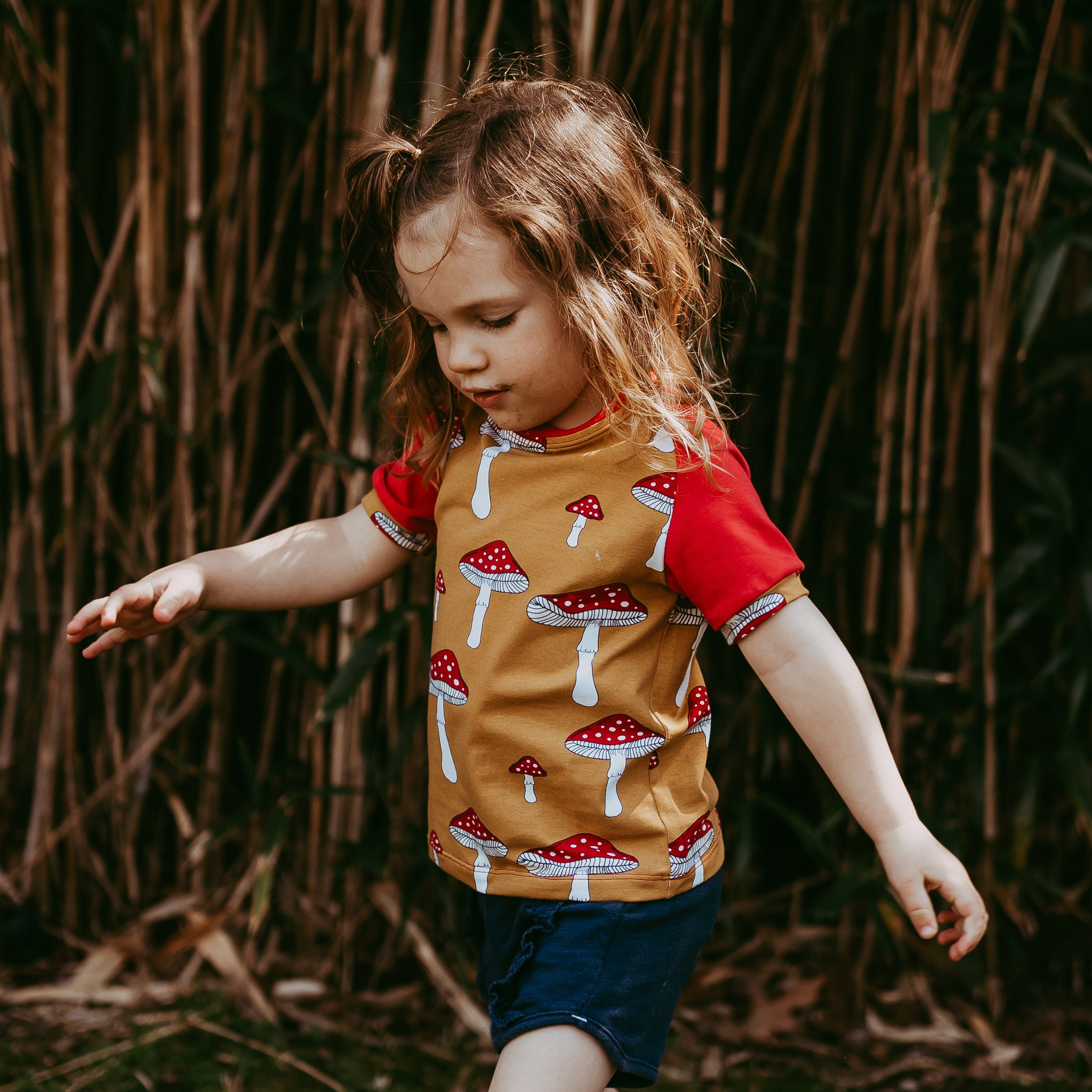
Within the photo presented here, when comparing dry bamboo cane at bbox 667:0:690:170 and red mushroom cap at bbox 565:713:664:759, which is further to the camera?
dry bamboo cane at bbox 667:0:690:170

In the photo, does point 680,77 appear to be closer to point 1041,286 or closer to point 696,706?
point 1041,286

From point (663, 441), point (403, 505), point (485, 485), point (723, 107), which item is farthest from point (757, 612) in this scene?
point (723, 107)

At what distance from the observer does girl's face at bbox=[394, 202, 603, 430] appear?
2.72 ft

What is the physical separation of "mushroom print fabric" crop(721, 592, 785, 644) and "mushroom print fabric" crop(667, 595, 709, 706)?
56 mm

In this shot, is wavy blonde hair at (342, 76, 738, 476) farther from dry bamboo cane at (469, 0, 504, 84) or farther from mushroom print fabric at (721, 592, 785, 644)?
dry bamboo cane at (469, 0, 504, 84)

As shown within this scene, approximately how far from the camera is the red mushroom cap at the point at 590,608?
0.88m

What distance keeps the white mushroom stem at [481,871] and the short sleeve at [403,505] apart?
0.29m

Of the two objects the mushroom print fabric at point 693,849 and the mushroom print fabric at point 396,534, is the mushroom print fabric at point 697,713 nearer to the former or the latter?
the mushroom print fabric at point 693,849

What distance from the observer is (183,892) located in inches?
64.5

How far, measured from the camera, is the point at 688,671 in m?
0.93

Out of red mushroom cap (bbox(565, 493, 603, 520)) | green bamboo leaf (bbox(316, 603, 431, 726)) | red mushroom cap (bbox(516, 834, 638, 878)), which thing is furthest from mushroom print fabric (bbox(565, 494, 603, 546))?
green bamboo leaf (bbox(316, 603, 431, 726))

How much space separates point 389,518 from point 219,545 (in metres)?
0.60

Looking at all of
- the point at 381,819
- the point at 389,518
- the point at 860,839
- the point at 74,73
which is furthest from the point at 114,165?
the point at 860,839

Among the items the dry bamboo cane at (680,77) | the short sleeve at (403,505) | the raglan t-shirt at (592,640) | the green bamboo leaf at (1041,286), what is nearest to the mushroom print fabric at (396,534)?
the short sleeve at (403,505)
